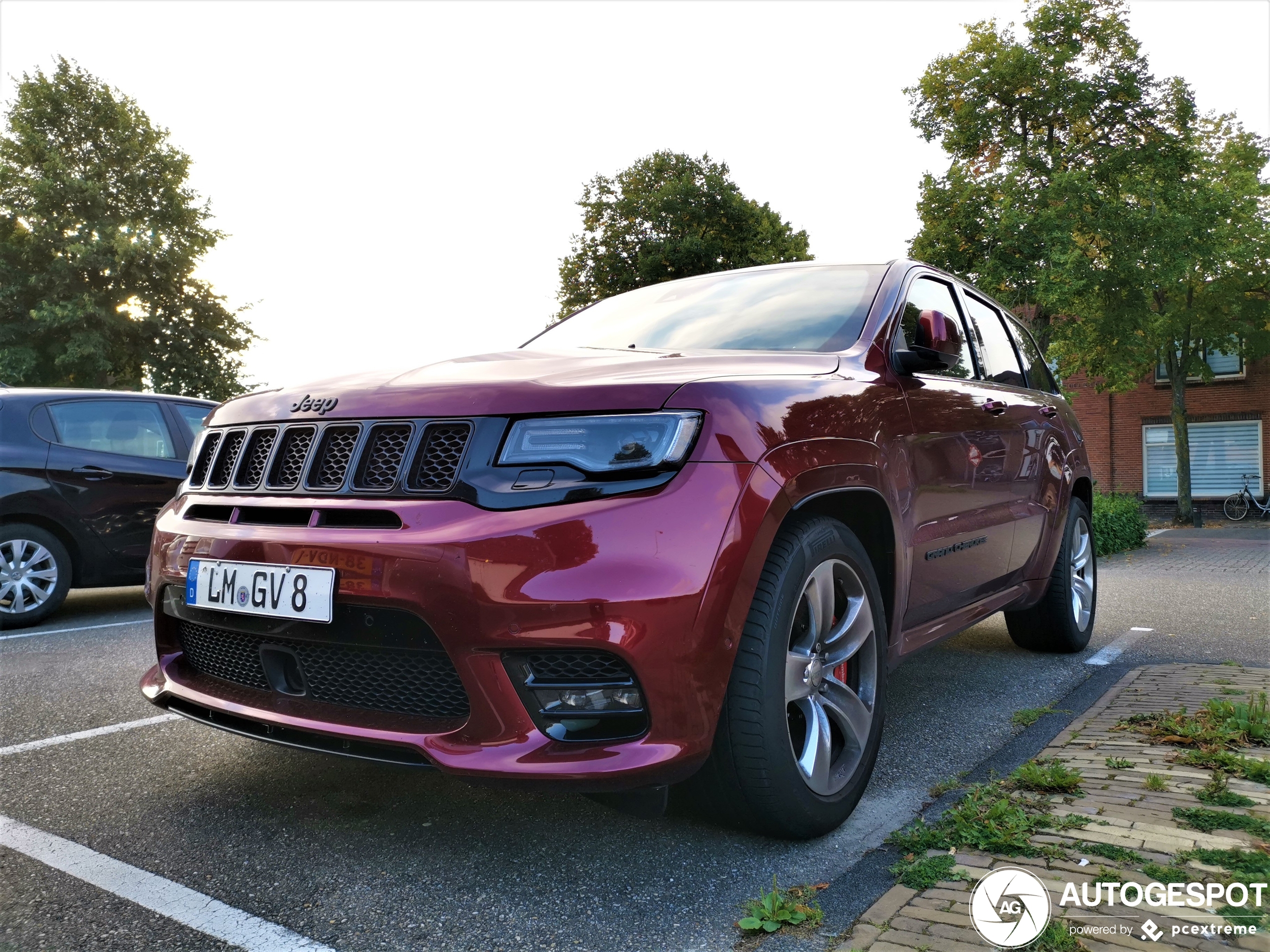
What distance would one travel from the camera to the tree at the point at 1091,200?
1766 centimetres

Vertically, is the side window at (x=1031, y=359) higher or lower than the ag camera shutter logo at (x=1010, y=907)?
higher

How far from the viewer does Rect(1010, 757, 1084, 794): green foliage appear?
9.21 feet

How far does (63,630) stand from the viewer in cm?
619

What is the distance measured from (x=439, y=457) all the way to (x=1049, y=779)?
1996 mm

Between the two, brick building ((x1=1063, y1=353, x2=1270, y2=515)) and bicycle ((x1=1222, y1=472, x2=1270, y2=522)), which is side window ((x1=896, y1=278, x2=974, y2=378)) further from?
bicycle ((x1=1222, y1=472, x2=1270, y2=522))

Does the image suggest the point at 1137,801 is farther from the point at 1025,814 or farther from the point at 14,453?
the point at 14,453

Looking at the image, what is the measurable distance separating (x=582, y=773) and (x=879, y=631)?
1.14m

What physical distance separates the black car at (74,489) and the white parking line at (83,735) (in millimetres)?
2673

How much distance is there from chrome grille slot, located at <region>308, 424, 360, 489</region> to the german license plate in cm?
24

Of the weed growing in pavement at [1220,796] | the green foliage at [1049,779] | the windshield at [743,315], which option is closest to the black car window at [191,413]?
the windshield at [743,315]

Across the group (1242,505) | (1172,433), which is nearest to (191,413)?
(1242,505)

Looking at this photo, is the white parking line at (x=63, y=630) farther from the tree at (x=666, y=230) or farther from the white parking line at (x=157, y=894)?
the tree at (x=666, y=230)

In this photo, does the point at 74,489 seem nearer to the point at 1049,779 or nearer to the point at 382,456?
the point at 382,456

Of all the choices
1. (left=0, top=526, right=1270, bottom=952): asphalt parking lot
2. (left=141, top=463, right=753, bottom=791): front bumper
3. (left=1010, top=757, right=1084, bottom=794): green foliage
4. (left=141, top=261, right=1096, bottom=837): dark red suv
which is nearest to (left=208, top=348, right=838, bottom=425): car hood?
(left=141, top=261, right=1096, bottom=837): dark red suv
